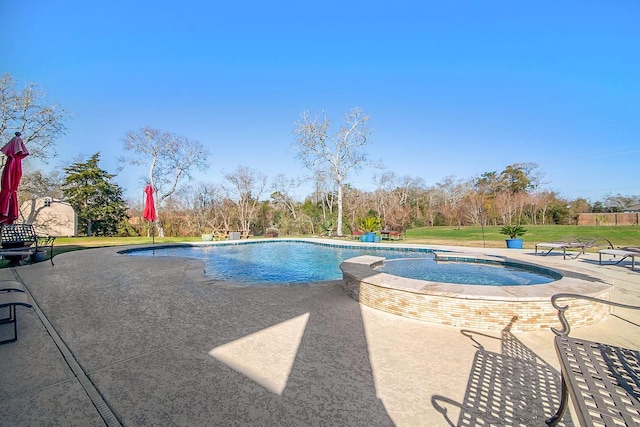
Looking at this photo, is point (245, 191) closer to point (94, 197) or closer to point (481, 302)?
point (94, 197)

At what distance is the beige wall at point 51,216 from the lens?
66.2 feet

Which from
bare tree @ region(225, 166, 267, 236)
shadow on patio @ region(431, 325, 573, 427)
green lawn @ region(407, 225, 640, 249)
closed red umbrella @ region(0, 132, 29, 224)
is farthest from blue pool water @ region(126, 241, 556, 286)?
bare tree @ region(225, 166, 267, 236)

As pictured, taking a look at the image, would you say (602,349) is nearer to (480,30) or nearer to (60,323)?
(60,323)

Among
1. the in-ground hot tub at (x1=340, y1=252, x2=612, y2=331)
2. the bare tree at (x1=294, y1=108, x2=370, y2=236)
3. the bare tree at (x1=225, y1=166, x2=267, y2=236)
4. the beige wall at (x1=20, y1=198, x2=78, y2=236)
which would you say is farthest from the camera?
the bare tree at (x1=225, y1=166, x2=267, y2=236)

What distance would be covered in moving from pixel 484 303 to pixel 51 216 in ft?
93.5

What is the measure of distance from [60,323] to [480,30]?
1507cm

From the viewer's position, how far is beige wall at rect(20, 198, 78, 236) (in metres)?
20.2

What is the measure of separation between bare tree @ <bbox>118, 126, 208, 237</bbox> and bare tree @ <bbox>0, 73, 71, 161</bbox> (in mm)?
3989

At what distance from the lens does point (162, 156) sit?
72.6ft

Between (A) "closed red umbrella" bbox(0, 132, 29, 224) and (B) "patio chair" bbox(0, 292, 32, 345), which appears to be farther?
(A) "closed red umbrella" bbox(0, 132, 29, 224)

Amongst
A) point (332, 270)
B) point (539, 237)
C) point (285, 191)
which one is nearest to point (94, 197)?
point (285, 191)

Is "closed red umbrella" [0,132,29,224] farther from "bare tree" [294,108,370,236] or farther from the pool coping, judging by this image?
"bare tree" [294,108,370,236]

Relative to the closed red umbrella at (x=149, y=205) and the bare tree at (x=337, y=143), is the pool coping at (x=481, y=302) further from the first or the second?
the bare tree at (x=337, y=143)

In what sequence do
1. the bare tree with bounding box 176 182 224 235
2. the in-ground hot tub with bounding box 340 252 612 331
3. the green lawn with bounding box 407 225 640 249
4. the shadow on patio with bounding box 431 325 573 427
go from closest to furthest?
the shadow on patio with bounding box 431 325 573 427 < the in-ground hot tub with bounding box 340 252 612 331 < the green lawn with bounding box 407 225 640 249 < the bare tree with bounding box 176 182 224 235
